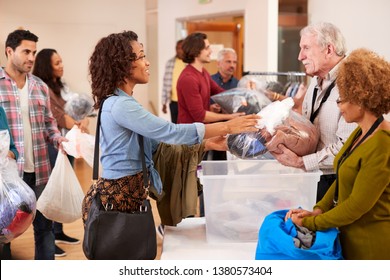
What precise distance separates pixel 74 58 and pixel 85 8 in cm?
69

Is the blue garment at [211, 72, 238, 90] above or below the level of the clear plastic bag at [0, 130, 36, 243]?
above

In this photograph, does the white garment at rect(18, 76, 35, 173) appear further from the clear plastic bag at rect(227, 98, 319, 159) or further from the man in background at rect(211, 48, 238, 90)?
the man in background at rect(211, 48, 238, 90)

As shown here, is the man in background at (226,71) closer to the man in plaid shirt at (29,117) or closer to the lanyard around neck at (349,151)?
the man in plaid shirt at (29,117)

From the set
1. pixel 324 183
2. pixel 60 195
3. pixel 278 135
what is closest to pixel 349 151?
pixel 278 135

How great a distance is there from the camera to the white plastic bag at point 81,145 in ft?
9.32

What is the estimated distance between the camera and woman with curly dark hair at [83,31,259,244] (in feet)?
6.28

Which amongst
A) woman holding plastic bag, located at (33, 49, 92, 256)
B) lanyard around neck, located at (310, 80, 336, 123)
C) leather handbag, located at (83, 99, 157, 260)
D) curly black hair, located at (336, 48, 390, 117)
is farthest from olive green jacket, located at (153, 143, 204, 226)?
woman holding plastic bag, located at (33, 49, 92, 256)

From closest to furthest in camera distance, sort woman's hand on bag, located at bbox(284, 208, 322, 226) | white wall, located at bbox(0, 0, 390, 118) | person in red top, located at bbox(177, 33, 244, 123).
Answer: woman's hand on bag, located at bbox(284, 208, 322, 226), person in red top, located at bbox(177, 33, 244, 123), white wall, located at bbox(0, 0, 390, 118)

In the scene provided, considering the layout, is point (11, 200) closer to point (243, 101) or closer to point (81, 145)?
point (81, 145)

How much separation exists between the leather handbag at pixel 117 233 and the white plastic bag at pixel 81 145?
0.88m

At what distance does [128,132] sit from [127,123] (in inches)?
2.6

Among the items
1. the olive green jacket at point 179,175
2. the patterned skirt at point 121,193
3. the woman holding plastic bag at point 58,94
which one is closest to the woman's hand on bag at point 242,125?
the olive green jacket at point 179,175

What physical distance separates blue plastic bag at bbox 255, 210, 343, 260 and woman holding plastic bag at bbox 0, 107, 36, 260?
1.04m

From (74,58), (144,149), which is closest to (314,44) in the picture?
(144,149)
